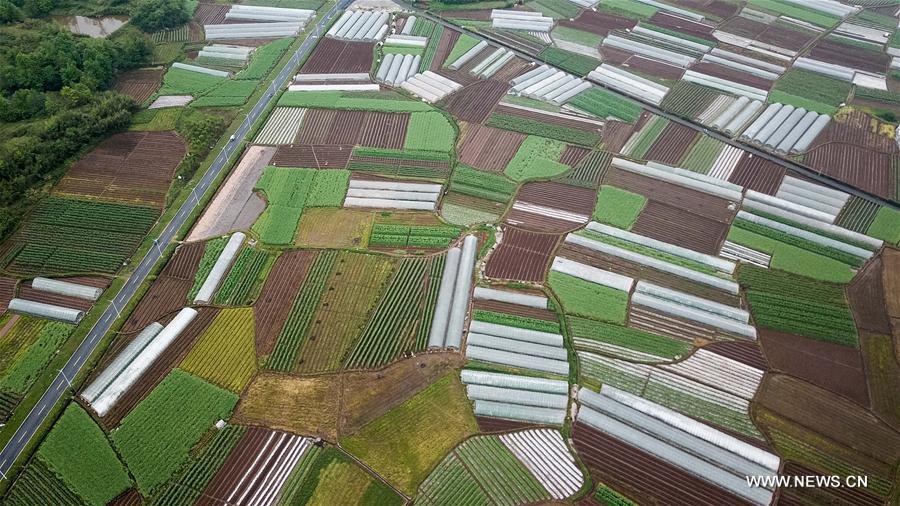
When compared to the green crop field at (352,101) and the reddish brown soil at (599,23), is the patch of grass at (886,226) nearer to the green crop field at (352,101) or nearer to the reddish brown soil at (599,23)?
the reddish brown soil at (599,23)

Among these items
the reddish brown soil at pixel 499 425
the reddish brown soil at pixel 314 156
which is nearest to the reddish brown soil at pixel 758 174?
the reddish brown soil at pixel 499 425

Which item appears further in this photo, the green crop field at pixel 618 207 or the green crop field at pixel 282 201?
the green crop field at pixel 618 207

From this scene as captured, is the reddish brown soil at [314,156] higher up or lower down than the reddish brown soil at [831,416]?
higher up

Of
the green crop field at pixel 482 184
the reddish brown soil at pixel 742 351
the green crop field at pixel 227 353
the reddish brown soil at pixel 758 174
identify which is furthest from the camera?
the reddish brown soil at pixel 758 174

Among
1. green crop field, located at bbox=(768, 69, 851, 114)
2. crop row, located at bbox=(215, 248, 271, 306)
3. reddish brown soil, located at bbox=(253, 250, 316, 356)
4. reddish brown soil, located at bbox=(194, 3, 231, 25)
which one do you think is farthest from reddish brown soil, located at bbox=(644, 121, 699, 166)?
reddish brown soil, located at bbox=(194, 3, 231, 25)

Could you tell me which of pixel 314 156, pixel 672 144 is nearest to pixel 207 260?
pixel 314 156

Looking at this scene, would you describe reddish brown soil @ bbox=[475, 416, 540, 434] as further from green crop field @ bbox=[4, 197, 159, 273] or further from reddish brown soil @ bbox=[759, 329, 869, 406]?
green crop field @ bbox=[4, 197, 159, 273]

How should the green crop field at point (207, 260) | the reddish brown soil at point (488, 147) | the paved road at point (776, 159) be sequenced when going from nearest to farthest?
the green crop field at point (207, 260)
the paved road at point (776, 159)
the reddish brown soil at point (488, 147)

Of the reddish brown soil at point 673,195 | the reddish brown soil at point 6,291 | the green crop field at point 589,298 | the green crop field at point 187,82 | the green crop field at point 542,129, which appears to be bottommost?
the reddish brown soil at point 6,291
